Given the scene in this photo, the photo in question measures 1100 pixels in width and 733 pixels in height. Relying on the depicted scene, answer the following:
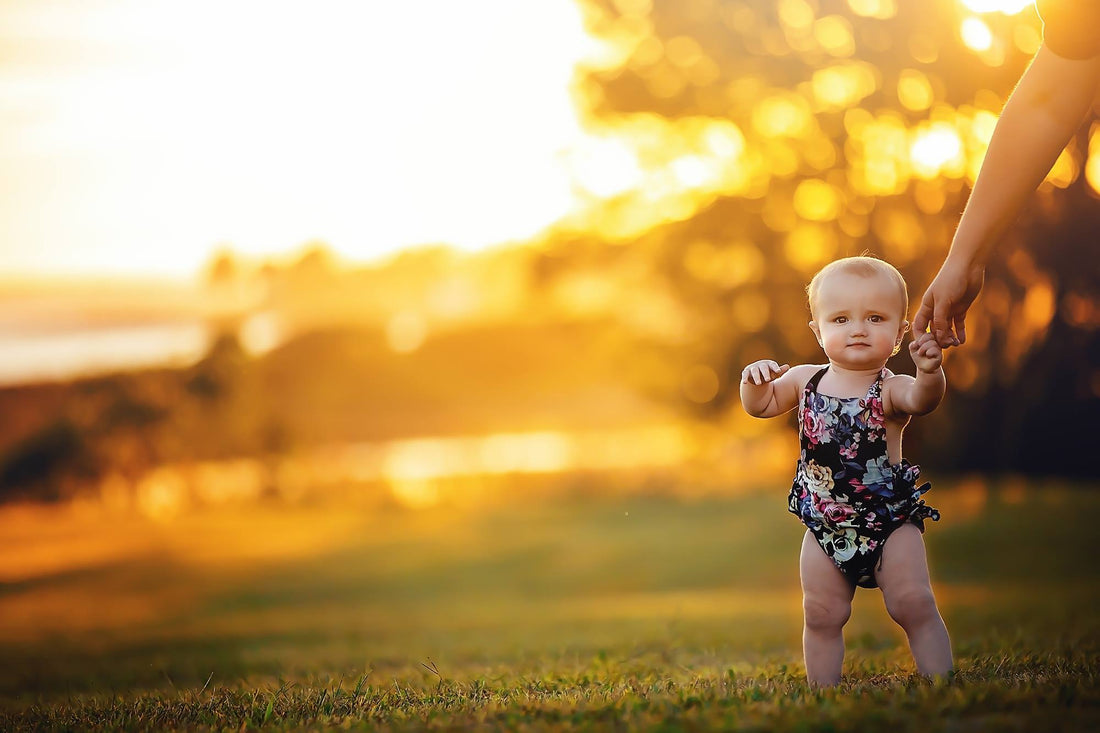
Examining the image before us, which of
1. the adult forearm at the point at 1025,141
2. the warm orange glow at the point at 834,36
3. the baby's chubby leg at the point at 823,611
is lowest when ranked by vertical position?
the baby's chubby leg at the point at 823,611

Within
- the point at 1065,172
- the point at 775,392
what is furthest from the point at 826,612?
the point at 1065,172

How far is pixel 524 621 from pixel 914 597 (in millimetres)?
8703

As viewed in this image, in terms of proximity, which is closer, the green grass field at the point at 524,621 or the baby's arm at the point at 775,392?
the green grass field at the point at 524,621

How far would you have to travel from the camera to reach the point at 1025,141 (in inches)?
139

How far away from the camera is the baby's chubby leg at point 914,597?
12.1 feet

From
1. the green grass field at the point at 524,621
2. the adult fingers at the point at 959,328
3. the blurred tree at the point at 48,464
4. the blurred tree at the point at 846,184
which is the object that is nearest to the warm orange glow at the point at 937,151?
the blurred tree at the point at 846,184

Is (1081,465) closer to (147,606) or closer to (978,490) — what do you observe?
(978,490)

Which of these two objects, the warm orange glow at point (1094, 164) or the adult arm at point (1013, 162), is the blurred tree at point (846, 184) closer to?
the warm orange glow at point (1094, 164)

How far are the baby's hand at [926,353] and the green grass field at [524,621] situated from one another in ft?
3.52

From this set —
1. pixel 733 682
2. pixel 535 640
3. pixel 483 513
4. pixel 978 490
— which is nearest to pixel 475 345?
pixel 483 513

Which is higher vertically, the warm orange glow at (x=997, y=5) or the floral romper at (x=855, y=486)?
the warm orange glow at (x=997, y=5)

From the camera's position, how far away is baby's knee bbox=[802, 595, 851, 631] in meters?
3.79

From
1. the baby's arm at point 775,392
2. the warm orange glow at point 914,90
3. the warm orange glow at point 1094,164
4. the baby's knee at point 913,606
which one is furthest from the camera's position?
the warm orange glow at point 914,90

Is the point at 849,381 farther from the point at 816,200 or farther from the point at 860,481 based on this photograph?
the point at 816,200
